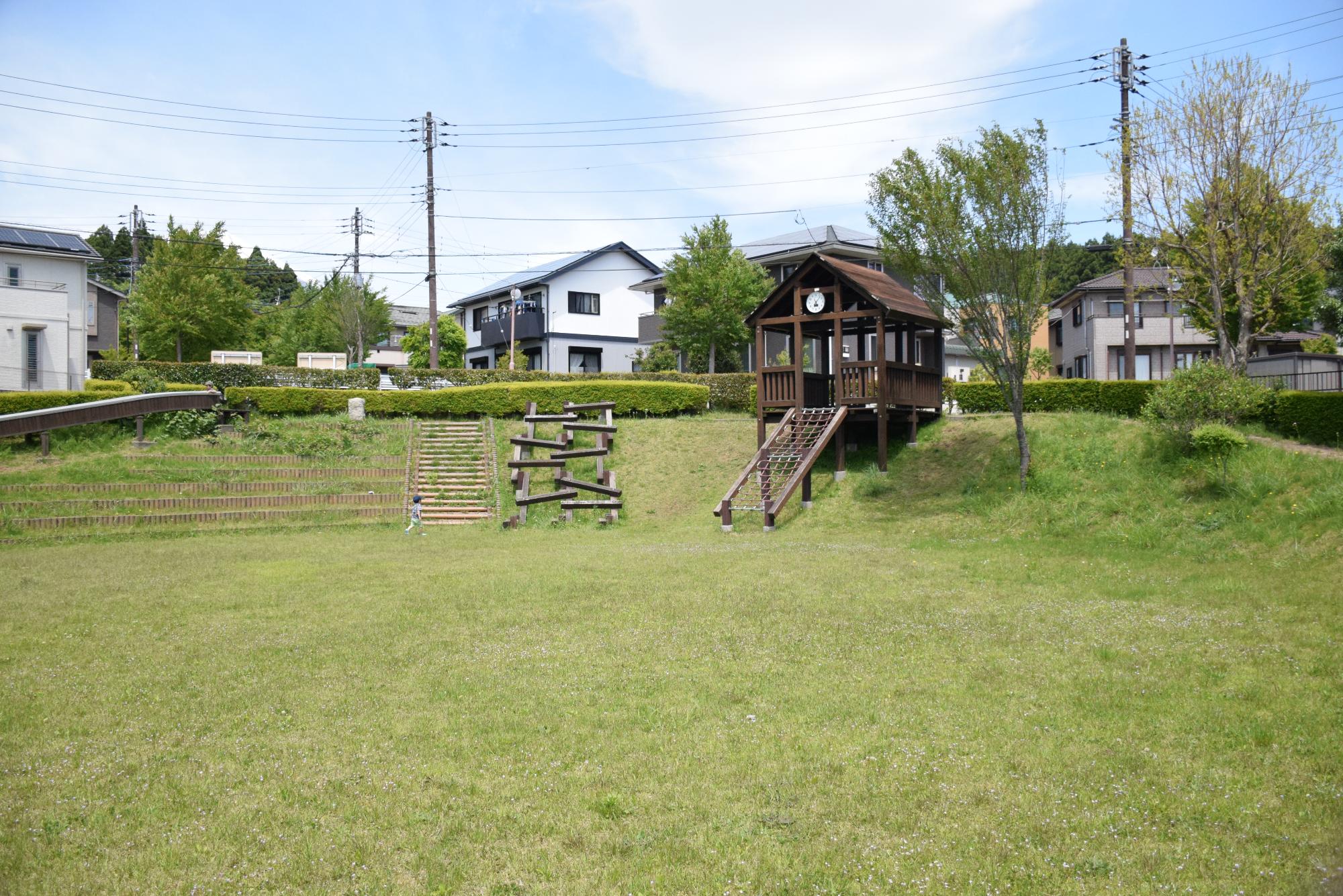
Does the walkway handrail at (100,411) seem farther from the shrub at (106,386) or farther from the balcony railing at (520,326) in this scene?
the balcony railing at (520,326)

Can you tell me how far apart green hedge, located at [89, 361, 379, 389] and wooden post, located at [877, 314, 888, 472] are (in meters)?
19.2

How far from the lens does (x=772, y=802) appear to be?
5.53 metres

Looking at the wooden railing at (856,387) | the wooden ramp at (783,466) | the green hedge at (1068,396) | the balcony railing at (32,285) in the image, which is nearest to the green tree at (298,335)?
the balcony railing at (32,285)

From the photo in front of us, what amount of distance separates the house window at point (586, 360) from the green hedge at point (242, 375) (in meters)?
18.0

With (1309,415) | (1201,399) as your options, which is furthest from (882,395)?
(1309,415)

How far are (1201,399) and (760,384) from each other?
9.90 metres

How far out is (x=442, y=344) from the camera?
169 feet

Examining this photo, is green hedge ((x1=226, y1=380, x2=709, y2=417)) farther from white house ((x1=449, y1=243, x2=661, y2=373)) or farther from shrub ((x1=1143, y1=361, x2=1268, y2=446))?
white house ((x1=449, y1=243, x2=661, y2=373))

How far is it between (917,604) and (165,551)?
45.0ft

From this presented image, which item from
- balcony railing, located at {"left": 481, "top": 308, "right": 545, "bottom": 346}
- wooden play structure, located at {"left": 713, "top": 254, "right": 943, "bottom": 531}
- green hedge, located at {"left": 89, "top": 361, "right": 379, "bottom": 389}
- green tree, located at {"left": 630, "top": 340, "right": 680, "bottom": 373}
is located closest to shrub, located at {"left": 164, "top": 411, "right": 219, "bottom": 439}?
green hedge, located at {"left": 89, "top": 361, "right": 379, "bottom": 389}

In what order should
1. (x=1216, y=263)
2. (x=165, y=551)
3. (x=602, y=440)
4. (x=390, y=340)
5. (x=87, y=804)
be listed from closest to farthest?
1. (x=87, y=804)
2. (x=165, y=551)
3. (x=1216, y=263)
4. (x=602, y=440)
5. (x=390, y=340)

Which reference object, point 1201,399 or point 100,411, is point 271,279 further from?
point 1201,399

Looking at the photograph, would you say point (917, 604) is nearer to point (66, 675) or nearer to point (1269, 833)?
point (1269, 833)

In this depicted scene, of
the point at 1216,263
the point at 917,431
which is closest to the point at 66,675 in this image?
the point at 917,431
